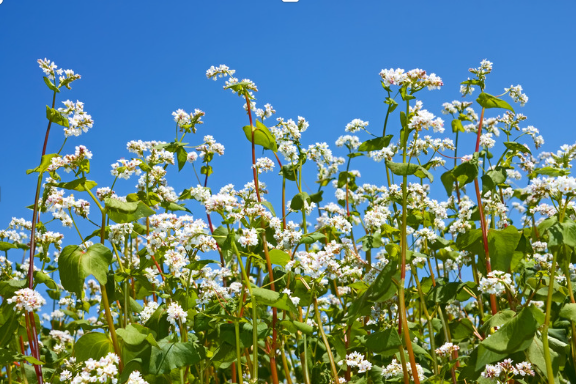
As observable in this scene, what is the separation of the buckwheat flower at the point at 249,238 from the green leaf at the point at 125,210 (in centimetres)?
76

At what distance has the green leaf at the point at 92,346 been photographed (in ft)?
13.2

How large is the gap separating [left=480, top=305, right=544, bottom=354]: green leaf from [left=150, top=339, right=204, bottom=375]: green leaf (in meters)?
1.96

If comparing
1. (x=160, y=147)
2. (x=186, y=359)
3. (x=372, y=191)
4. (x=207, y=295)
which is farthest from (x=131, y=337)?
(x=372, y=191)

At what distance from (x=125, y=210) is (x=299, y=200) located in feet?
6.34

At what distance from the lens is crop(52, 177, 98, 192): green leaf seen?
3.99 metres

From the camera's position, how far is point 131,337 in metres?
3.69

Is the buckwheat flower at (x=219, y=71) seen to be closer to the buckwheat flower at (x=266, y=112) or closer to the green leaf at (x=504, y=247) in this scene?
the buckwheat flower at (x=266, y=112)

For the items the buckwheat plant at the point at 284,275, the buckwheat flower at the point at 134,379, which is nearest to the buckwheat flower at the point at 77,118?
the buckwheat plant at the point at 284,275

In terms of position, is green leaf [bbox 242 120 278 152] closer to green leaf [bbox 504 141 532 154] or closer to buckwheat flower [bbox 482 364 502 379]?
green leaf [bbox 504 141 532 154]

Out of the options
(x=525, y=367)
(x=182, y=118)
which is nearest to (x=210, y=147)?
(x=182, y=118)

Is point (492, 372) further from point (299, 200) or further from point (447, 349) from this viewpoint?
point (299, 200)

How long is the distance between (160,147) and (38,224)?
5.03ft

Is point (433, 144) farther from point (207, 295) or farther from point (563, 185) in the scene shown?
point (207, 295)

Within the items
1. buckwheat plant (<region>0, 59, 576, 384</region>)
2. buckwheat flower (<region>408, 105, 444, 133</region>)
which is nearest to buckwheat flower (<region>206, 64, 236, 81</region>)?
buckwheat plant (<region>0, 59, 576, 384</region>)
